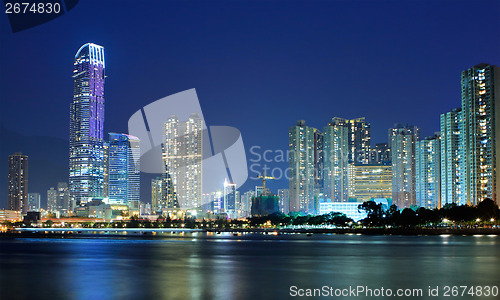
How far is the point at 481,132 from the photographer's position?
133 m

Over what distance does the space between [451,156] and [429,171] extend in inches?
1663

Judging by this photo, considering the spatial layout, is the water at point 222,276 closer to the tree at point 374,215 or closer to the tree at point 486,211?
the tree at point 486,211

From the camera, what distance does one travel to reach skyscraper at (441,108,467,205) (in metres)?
148

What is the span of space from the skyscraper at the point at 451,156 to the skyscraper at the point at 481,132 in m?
10.5

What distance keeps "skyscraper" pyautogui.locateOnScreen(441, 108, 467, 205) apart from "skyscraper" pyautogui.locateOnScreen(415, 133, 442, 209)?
1394 inches

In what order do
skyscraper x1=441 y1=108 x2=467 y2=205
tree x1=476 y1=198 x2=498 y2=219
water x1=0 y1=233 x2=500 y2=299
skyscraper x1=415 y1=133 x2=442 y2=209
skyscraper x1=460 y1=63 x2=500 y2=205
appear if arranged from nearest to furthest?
water x1=0 y1=233 x2=500 y2=299
tree x1=476 y1=198 x2=498 y2=219
skyscraper x1=460 y1=63 x2=500 y2=205
skyscraper x1=441 y1=108 x2=467 y2=205
skyscraper x1=415 y1=133 x2=442 y2=209

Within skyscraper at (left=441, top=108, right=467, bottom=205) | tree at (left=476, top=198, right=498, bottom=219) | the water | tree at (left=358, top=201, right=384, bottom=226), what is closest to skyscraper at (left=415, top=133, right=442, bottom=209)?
skyscraper at (left=441, top=108, right=467, bottom=205)

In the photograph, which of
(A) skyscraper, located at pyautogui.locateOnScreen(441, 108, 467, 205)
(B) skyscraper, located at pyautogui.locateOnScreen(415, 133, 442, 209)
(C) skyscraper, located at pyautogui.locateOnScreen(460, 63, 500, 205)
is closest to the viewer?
(C) skyscraper, located at pyautogui.locateOnScreen(460, 63, 500, 205)

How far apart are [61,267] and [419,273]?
2198 cm

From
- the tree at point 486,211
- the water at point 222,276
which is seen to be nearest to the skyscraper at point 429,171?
the tree at point 486,211

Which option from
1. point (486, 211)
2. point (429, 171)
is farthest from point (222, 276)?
point (429, 171)

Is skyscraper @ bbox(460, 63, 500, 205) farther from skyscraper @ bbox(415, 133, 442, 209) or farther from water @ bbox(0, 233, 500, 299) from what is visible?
water @ bbox(0, 233, 500, 299)

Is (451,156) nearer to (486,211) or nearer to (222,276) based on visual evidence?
(486,211)

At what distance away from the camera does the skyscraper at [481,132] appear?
5079 inches
